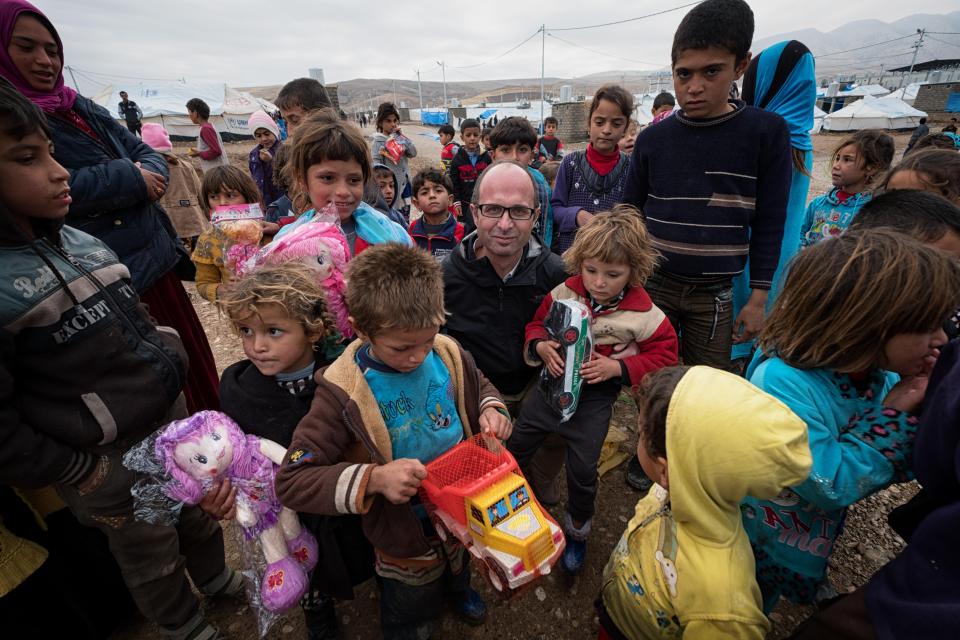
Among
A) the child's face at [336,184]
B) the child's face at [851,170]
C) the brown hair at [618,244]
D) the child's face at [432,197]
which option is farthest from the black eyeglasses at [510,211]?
the child's face at [851,170]

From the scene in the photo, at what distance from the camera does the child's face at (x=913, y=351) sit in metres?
1.33

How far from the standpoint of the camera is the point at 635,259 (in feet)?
6.86

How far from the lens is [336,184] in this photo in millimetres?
2297

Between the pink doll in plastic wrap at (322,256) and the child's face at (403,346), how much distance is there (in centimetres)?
41

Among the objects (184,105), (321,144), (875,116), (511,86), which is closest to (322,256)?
(321,144)

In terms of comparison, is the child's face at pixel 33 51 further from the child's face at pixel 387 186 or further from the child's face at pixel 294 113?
the child's face at pixel 387 186

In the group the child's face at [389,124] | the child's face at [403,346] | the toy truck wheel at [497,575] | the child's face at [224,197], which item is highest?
the child's face at [389,124]

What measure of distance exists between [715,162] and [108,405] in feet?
10.3

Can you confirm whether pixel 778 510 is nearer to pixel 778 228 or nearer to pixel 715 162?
pixel 778 228

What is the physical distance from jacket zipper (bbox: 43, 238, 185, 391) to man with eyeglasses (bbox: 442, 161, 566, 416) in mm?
1362

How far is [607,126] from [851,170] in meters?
2.58

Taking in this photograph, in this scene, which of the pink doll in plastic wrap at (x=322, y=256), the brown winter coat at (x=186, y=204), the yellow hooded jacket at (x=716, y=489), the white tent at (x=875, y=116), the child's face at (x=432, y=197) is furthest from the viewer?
the white tent at (x=875, y=116)

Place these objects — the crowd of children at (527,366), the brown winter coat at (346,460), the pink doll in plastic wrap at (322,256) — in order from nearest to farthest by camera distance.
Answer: the crowd of children at (527,366) < the brown winter coat at (346,460) < the pink doll in plastic wrap at (322,256)

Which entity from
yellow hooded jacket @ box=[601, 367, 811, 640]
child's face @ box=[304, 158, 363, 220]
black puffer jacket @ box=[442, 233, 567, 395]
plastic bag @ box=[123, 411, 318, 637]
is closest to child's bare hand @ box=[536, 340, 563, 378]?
black puffer jacket @ box=[442, 233, 567, 395]
